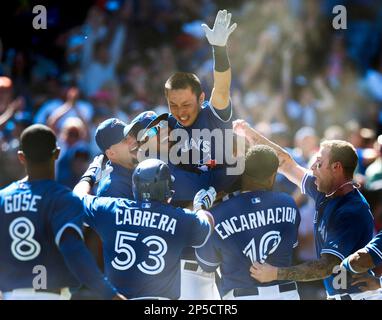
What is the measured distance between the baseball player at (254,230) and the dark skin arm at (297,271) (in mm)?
75

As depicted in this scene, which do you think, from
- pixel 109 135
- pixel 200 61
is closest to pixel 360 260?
pixel 109 135

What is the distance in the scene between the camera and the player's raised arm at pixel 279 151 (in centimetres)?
595

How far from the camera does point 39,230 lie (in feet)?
15.9

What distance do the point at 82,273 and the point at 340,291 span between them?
5.98 feet

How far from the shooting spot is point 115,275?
519cm

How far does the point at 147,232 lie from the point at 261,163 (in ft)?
2.79

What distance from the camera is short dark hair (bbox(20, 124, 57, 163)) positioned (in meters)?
4.88

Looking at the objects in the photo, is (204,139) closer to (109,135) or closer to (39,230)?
(109,135)

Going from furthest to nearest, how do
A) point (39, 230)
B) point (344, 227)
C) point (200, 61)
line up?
Result: 1. point (200, 61)
2. point (344, 227)
3. point (39, 230)

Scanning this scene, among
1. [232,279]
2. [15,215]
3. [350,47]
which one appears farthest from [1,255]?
[350,47]

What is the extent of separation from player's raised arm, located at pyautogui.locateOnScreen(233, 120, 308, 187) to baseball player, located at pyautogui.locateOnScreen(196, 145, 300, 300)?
64 cm

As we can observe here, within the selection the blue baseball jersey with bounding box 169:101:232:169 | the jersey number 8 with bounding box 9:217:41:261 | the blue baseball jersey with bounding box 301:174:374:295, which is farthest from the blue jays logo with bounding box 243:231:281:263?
the jersey number 8 with bounding box 9:217:41:261

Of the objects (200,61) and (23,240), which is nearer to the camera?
(23,240)
